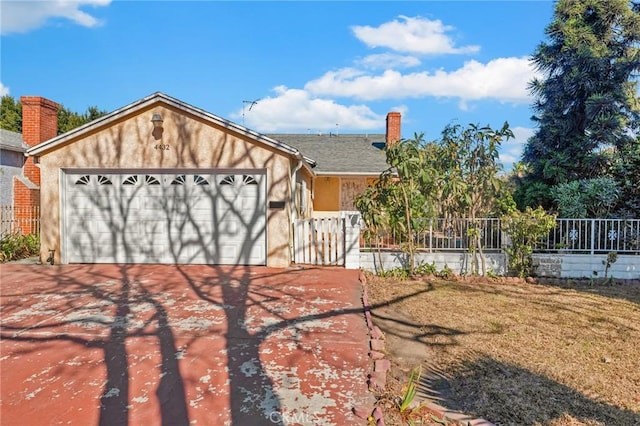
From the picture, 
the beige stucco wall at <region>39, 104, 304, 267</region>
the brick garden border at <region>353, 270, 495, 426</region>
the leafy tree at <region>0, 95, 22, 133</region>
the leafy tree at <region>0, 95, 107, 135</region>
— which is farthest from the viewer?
the leafy tree at <region>0, 95, 22, 133</region>

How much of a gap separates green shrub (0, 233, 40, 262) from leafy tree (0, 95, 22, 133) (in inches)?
924

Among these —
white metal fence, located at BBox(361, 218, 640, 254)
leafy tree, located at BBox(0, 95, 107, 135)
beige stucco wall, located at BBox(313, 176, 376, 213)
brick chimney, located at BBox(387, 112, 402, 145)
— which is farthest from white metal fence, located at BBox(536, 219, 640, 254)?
leafy tree, located at BBox(0, 95, 107, 135)

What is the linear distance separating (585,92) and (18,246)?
57.4 ft

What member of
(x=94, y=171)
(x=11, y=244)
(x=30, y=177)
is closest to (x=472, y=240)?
(x=94, y=171)

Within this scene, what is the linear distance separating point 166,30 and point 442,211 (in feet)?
28.9

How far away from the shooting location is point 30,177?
1551cm

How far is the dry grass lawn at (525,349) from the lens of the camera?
3289mm

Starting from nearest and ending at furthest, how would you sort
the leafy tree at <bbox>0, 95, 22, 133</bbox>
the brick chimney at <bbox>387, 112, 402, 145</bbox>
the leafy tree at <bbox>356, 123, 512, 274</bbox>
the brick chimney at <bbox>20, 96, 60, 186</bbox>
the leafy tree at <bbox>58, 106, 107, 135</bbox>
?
the leafy tree at <bbox>356, 123, 512, 274</bbox>, the brick chimney at <bbox>20, 96, 60, 186</bbox>, the brick chimney at <bbox>387, 112, 402, 145</bbox>, the leafy tree at <bbox>58, 106, 107, 135</bbox>, the leafy tree at <bbox>0, 95, 22, 133</bbox>

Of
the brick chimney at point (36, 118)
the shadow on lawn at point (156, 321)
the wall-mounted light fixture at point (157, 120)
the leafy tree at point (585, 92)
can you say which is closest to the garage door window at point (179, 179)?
the wall-mounted light fixture at point (157, 120)

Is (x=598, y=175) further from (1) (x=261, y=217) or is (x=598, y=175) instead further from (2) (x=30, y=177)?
(2) (x=30, y=177)

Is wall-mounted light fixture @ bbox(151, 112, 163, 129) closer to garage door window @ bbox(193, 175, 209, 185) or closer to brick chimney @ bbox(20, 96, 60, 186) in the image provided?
garage door window @ bbox(193, 175, 209, 185)

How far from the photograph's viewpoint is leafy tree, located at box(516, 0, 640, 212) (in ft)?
37.3

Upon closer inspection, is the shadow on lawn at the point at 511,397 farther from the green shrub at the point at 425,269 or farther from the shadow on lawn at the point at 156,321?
the green shrub at the point at 425,269

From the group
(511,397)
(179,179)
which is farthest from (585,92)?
(179,179)
